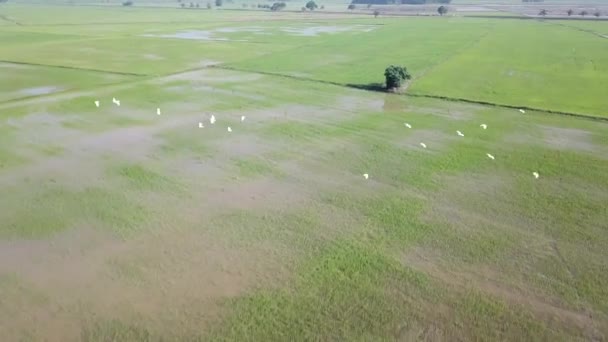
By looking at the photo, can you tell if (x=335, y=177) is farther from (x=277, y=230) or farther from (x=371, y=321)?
(x=371, y=321)

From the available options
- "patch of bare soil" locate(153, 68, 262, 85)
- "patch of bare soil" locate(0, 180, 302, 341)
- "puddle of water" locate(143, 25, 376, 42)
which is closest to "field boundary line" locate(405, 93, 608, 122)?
"patch of bare soil" locate(153, 68, 262, 85)

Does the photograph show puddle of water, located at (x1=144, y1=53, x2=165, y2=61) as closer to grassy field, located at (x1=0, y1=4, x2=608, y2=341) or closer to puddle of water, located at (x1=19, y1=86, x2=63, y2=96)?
grassy field, located at (x1=0, y1=4, x2=608, y2=341)

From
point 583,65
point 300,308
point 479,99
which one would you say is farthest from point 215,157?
point 583,65

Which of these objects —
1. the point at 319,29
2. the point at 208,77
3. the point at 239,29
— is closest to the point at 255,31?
the point at 239,29

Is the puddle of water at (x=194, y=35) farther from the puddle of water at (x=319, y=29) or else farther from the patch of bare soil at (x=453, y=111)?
the patch of bare soil at (x=453, y=111)

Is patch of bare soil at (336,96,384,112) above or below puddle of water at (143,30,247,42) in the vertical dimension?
below

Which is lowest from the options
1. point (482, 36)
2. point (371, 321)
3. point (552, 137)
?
point (371, 321)
